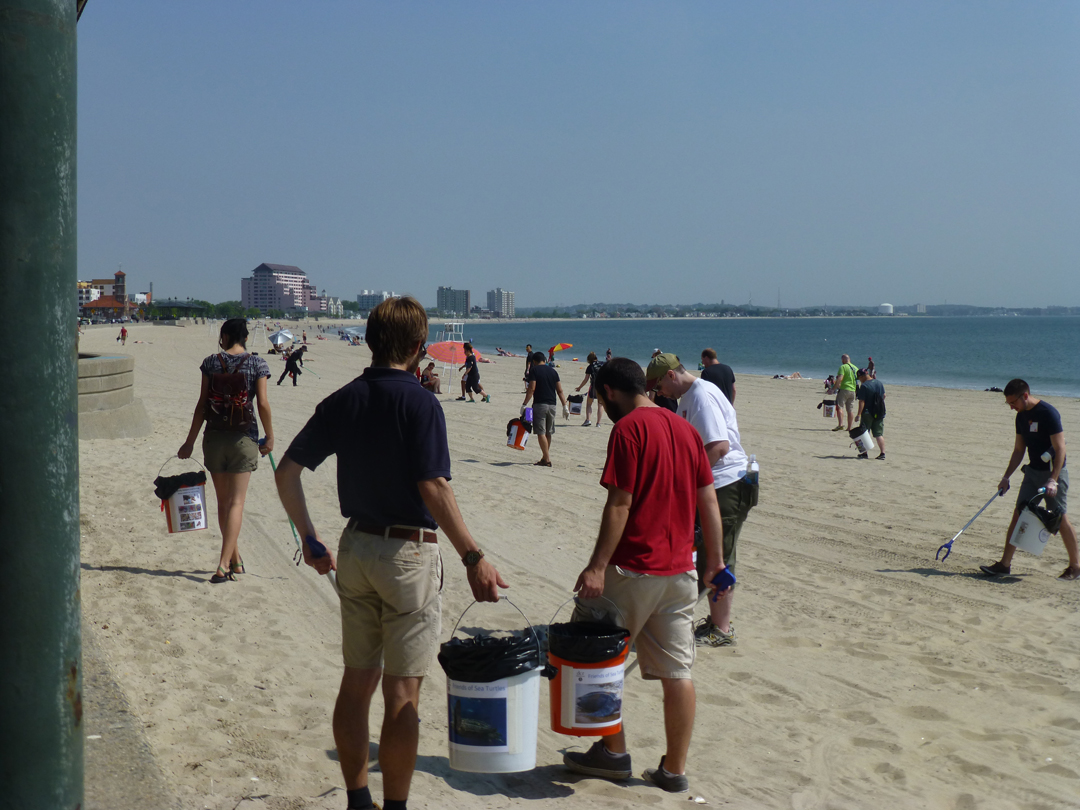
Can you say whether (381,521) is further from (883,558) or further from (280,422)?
(280,422)

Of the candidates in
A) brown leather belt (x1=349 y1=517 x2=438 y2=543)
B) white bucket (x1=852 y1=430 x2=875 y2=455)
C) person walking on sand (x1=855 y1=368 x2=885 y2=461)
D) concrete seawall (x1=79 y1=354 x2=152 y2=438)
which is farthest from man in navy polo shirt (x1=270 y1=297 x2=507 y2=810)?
person walking on sand (x1=855 y1=368 x2=885 y2=461)

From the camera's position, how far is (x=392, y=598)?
304 cm

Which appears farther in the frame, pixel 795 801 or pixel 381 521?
pixel 795 801

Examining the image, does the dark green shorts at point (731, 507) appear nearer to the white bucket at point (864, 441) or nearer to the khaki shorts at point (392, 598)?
the khaki shorts at point (392, 598)

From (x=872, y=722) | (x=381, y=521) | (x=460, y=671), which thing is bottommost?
(x=872, y=722)

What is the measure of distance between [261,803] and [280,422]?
1328cm

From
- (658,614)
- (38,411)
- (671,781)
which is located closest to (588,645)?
(658,614)

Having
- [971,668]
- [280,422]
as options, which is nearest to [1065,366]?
[280,422]

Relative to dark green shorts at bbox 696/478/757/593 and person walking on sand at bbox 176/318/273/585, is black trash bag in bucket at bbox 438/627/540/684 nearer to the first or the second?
dark green shorts at bbox 696/478/757/593

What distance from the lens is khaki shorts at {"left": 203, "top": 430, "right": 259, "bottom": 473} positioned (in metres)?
5.96

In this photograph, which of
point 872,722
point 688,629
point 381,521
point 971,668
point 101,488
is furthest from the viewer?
point 101,488

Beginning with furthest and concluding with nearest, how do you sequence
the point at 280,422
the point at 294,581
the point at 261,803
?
the point at 280,422 → the point at 294,581 → the point at 261,803

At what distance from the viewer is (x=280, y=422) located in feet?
52.5

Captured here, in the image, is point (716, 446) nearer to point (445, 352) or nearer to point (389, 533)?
point (389, 533)
